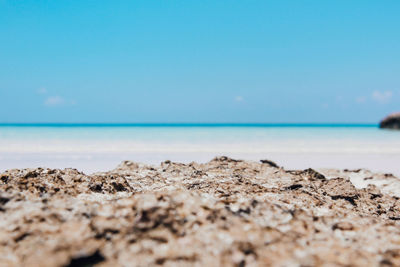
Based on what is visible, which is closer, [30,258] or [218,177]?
[30,258]

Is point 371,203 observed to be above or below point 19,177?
below

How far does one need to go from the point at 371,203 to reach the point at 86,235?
3190 millimetres

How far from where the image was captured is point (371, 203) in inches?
141

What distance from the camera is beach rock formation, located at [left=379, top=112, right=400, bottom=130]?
46.5 m

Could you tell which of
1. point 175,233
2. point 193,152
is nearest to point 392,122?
point 193,152

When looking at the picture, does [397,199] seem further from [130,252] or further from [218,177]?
[130,252]

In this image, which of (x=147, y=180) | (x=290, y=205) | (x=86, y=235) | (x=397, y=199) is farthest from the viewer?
(x=397, y=199)

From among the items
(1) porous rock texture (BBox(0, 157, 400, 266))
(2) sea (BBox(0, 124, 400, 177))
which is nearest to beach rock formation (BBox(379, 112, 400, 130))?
(2) sea (BBox(0, 124, 400, 177))

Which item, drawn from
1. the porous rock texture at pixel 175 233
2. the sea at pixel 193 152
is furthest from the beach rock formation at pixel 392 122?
the porous rock texture at pixel 175 233

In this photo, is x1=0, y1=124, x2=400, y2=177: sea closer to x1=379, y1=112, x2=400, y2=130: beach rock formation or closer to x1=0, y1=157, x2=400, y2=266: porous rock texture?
x1=0, y1=157, x2=400, y2=266: porous rock texture

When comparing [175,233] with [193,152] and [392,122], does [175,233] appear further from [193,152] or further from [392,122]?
[392,122]

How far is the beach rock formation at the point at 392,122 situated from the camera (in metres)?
46.5

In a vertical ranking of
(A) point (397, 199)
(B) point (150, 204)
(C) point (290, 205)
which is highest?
(B) point (150, 204)

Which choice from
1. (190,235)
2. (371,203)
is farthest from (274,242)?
(371,203)
